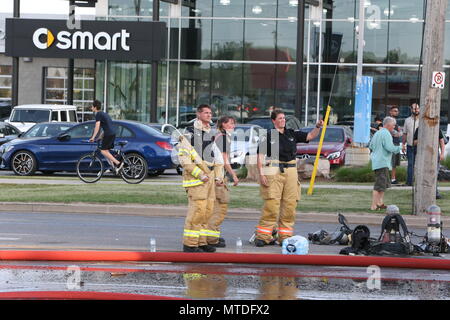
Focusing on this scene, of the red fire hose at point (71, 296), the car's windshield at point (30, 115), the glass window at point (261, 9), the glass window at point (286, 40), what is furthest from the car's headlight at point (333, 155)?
the red fire hose at point (71, 296)

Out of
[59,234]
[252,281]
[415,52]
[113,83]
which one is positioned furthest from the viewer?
[113,83]

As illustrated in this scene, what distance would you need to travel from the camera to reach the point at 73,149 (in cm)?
2434

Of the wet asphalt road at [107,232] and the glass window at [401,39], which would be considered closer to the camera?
the wet asphalt road at [107,232]

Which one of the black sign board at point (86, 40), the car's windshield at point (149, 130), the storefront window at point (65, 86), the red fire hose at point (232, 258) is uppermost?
the black sign board at point (86, 40)

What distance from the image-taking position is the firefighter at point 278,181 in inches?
496

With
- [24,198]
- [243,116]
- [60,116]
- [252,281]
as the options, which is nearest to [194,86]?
[243,116]

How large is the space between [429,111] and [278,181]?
16.3 ft

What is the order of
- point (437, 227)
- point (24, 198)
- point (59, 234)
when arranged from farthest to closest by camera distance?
point (24, 198)
point (59, 234)
point (437, 227)

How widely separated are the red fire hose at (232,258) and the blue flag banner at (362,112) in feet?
57.3

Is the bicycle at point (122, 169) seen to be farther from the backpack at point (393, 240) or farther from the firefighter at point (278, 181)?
the backpack at point (393, 240)

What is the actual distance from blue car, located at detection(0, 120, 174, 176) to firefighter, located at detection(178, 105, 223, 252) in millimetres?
11326

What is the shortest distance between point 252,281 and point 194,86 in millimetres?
34991

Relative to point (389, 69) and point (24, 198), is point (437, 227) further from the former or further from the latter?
point (389, 69)

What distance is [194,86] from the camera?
1756 inches
